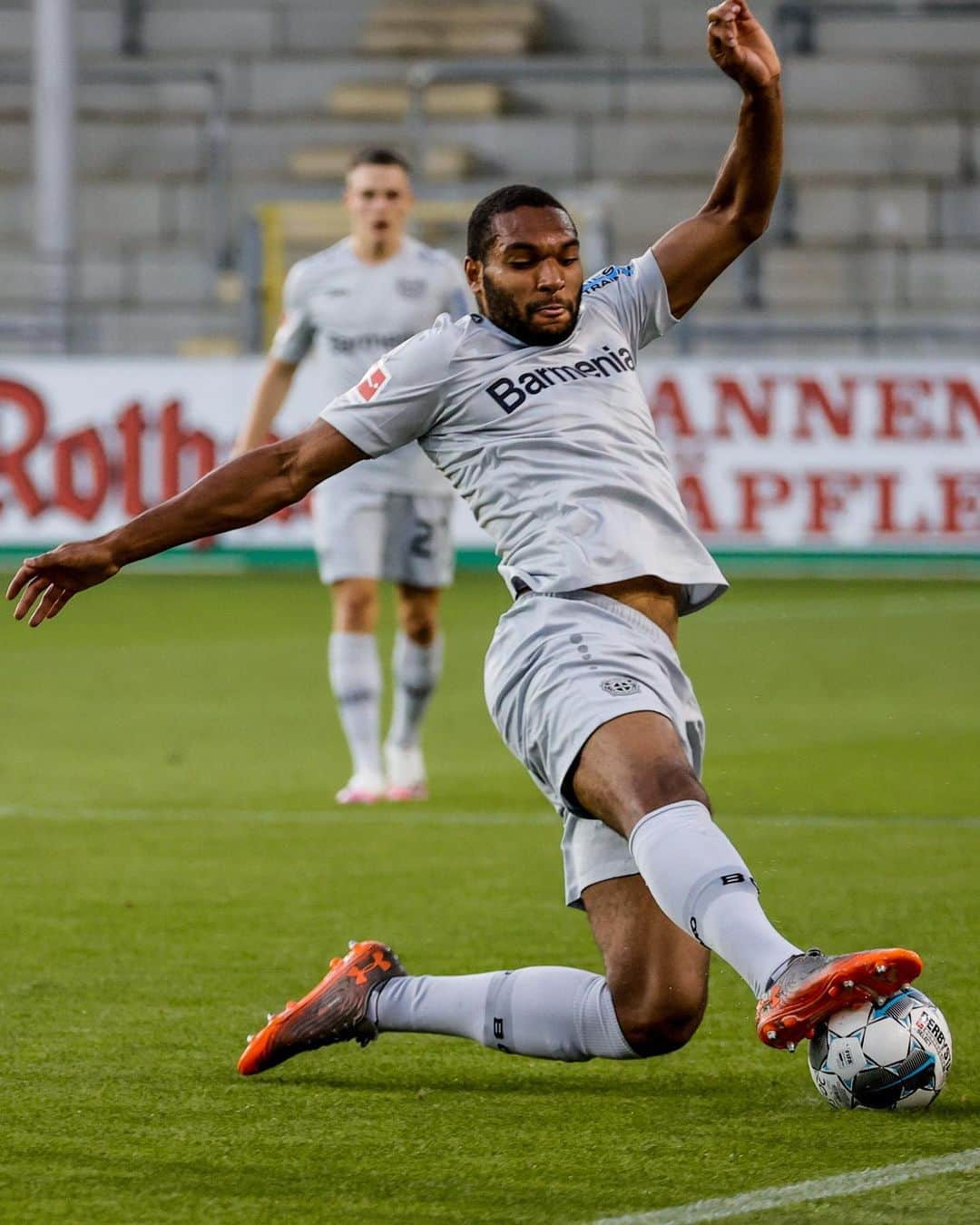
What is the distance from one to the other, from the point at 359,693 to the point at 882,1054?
4610 mm

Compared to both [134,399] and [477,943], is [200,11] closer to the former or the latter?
[134,399]

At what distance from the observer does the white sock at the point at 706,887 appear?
3.88 meters

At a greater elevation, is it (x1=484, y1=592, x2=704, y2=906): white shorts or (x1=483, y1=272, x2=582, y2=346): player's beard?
(x1=483, y1=272, x2=582, y2=346): player's beard

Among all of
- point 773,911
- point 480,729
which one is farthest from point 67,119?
point 773,911

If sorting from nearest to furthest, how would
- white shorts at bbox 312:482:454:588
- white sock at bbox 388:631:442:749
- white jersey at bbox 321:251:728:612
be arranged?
white jersey at bbox 321:251:728:612 → white shorts at bbox 312:482:454:588 → white sock at bbox 388:631:442:749

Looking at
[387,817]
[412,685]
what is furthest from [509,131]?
[387,817]

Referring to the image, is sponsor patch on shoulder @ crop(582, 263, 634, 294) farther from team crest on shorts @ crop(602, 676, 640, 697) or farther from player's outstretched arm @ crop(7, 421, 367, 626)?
team crest on shorts @ crop(602, 676, 640, 697)

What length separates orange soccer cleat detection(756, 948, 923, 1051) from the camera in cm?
373

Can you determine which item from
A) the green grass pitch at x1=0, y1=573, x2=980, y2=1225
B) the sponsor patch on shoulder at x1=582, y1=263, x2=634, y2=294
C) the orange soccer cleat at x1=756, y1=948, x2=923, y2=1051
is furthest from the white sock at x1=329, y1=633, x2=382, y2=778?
the orange soccer cleat at x1=756, y1=948, x2=923, y2=1051

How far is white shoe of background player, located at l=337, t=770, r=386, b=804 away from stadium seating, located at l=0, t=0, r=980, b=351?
13.2 meters

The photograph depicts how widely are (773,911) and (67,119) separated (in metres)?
15.1

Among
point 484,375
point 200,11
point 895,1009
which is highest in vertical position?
point 200,11

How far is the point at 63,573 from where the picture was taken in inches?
174

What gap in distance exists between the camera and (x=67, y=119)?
66.2 ft
